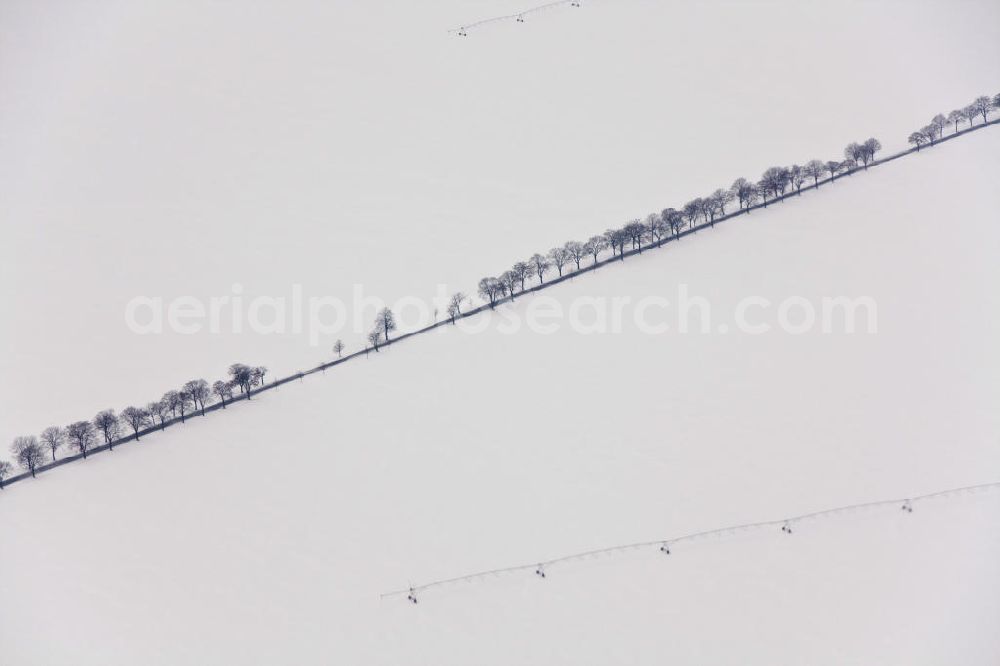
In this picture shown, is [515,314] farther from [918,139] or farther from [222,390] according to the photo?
[918,139]

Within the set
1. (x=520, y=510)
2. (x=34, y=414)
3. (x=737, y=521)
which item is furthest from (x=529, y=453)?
(x=34, y=414)

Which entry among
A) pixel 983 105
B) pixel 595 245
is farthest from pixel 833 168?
pixel 595 245

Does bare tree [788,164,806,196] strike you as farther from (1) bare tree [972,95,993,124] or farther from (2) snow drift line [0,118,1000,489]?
(1) bare tree [972,95,993,124]

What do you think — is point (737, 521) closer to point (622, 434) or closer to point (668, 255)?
point (622, 434)

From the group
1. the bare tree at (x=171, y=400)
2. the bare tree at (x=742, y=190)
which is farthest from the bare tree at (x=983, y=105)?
the bare tree at (x=171, y=400)

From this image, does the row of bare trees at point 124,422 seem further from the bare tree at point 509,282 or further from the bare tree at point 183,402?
the bare tree at point 509,282

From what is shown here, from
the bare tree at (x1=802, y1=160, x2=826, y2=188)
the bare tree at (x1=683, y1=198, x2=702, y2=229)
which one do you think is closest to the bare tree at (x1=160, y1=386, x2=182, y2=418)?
the bare tree at (x1=683, y1=198, x2=702, y2=229)
